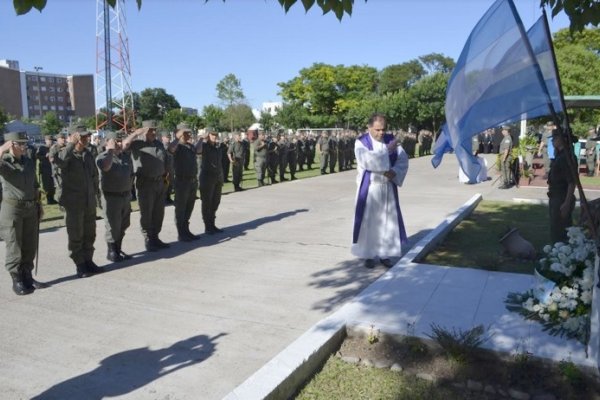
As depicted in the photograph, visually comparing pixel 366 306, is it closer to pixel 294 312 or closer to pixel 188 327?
pixel 294 312

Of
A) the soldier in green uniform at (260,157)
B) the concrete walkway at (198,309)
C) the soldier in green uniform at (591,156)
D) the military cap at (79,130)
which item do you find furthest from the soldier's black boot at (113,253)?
the soldier in green uniform at (591,156)

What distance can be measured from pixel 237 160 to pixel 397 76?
77784 millimetres

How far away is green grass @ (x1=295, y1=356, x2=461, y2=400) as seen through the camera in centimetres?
372

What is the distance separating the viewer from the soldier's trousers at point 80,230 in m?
6.48

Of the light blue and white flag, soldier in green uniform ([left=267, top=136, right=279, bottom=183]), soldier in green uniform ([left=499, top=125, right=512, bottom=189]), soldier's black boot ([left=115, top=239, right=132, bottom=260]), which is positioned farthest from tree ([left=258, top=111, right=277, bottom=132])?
the light blue and white flag

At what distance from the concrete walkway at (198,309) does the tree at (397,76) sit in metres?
82.4

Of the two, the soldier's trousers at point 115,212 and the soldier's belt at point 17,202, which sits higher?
the soldier's belt at point 17,202

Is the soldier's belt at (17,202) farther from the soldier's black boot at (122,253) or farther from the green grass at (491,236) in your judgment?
the green grass at (491,236)

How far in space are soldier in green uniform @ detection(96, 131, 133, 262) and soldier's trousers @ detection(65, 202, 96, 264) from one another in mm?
445

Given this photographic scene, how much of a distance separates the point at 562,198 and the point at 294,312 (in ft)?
14.1

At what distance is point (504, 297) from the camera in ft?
17.8

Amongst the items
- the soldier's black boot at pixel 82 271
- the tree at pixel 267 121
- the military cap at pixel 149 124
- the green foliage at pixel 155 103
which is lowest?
the soldier's black boot at pixel 82 271

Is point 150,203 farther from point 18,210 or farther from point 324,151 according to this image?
point 324,151

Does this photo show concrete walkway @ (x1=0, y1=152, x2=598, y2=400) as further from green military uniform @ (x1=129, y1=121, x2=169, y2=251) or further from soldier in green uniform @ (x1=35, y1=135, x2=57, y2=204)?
soldier in green uniform @ (x1=35, y1=135, x2=57, y2=204)
